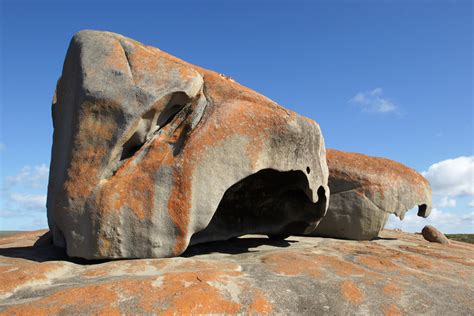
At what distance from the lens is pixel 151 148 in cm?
691

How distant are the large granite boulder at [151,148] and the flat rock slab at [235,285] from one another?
1.64 feet

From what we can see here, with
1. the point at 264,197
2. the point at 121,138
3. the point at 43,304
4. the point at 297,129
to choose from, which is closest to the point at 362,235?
the point at 264,197

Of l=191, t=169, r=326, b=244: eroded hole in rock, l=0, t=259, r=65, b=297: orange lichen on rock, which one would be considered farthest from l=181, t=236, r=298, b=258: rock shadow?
l=0, t=259, r=65, b=297: orange lichen on rock

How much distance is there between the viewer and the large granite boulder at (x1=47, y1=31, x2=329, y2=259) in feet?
21.1

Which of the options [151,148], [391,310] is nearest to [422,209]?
[391,310]

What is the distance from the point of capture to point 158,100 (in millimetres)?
6859

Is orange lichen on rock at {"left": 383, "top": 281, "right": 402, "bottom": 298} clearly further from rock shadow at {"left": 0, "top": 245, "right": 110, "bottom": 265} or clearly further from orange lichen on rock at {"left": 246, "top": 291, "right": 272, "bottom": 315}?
rock shadow at {"left": 0, "top": 245, "right": 110, "bottom": 265}

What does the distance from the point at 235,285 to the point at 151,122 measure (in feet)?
10.1

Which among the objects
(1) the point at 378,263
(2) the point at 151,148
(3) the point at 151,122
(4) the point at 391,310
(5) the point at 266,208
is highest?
(3) the point at 151,122

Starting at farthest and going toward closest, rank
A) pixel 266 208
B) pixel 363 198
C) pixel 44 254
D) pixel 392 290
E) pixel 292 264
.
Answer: pixel 363 198, pixel 266 208, pixel 44 254, pixel 292 264, pixel 392 290

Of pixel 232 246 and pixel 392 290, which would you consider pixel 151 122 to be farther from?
pixel 392 290

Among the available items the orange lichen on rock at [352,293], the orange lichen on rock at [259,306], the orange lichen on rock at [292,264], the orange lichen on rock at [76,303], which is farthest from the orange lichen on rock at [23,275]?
the orange lichen on rock at [352,293]

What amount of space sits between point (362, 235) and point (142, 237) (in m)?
6.56

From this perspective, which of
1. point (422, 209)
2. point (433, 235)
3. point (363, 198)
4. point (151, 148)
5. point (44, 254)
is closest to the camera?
point (151, 148)
